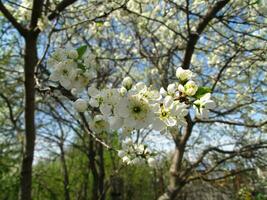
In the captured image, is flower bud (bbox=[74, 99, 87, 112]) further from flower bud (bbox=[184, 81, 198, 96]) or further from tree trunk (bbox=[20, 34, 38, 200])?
tree trunk (bbox=[20, 34, 38, 200])

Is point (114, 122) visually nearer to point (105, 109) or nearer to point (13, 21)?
point (105, 109)

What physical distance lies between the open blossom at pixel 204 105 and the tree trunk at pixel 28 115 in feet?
9.15

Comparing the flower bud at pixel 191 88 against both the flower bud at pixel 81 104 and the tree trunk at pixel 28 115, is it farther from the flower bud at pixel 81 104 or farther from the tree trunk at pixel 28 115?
the tree trunk at pixel 28 115

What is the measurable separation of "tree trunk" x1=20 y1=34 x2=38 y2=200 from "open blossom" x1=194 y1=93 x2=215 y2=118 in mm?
2788

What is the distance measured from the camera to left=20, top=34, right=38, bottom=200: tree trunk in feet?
13.4

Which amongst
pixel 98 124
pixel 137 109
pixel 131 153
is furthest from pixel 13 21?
pixel 137 109

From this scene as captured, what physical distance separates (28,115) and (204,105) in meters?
Result: 2.94

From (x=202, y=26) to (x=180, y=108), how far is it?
4120mm

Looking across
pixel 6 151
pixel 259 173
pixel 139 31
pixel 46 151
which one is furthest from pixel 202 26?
pixel 46 151

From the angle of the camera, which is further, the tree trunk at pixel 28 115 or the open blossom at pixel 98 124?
the tree trunk at pixel 28 115

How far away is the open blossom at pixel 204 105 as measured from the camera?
61.8 inches

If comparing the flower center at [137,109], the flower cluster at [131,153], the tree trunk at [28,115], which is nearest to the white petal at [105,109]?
the flower center at [137,109]

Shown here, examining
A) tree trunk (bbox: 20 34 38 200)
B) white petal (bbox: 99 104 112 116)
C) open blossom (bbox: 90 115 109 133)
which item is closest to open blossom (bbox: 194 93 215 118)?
white petal (bbox: 99 104 112 116)

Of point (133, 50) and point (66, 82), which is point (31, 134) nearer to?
point (66, 82)
